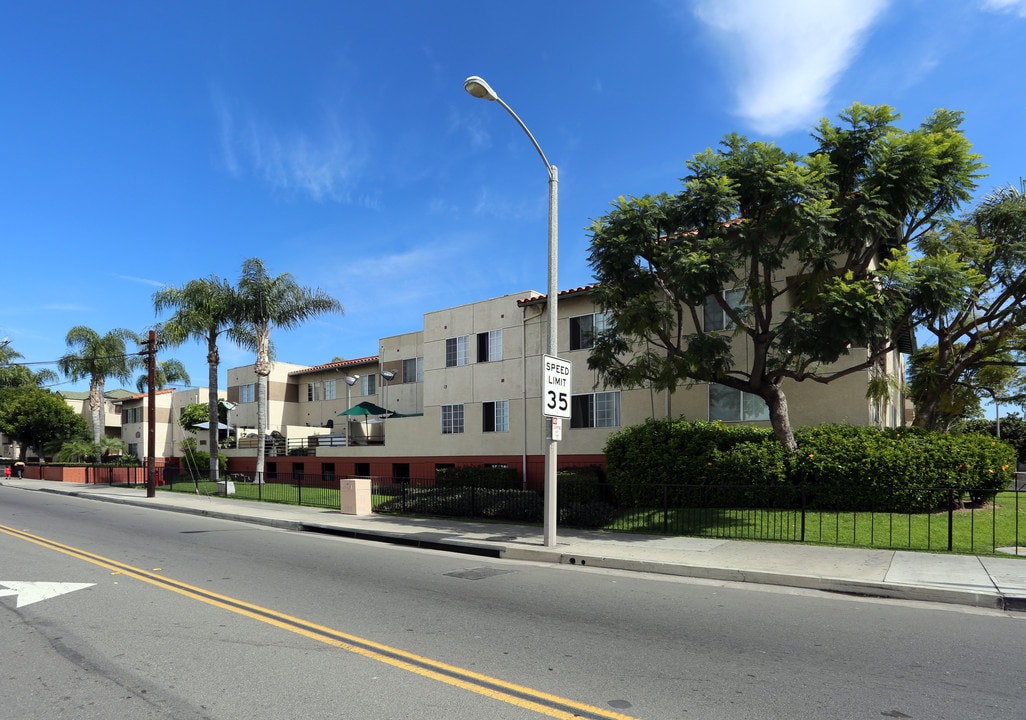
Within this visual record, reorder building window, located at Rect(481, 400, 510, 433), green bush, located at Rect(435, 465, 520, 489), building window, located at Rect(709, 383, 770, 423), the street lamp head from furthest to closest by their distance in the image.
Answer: building window, located at Rect(481, 400, 510, 433)
green bush, located at Rect(435, 465, 520, 489)
building window, located at Rect(709, 383, 770, 423)
the street lamp head

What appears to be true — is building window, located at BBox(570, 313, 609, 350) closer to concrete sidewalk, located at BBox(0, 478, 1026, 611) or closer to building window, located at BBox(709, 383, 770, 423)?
building window, located at BBox(709, 383, 770, 423)

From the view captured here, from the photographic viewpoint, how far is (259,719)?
4738 mm

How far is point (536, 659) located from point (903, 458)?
12706 mm

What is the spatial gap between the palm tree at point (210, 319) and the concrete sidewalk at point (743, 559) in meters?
17.8

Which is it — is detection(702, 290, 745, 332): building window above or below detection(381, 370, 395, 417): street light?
above

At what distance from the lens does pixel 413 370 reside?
3441 centimetres

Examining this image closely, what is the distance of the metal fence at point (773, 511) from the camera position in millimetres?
13117

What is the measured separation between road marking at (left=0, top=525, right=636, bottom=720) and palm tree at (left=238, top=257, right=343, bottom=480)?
2417 cm

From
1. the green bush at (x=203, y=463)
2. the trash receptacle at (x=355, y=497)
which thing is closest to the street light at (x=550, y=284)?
the trash receptacle at (x=355, y=497)

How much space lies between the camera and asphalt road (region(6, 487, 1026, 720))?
505 centimetres

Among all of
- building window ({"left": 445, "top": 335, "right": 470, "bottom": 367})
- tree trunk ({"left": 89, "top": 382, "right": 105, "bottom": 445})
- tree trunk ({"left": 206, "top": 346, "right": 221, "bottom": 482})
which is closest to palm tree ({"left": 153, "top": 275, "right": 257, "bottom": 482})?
tree trunk ({"left": 206, "top": 346, "right": 221, "bottom": 482})

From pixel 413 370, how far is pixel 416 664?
28.8m

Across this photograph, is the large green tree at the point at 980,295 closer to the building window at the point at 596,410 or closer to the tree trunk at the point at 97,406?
the building window at the point at 596,410

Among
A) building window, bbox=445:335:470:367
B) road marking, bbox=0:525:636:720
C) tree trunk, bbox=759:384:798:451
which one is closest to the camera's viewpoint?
road marking, bbox=0:525:636:720
